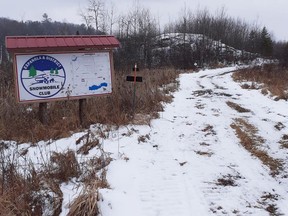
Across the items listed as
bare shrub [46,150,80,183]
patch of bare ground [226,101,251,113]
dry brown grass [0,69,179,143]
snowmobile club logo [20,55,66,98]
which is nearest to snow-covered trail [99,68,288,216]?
bare shrub [46,150,80,183]

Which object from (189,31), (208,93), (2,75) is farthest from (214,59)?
(2,75)

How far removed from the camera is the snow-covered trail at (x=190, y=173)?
388cm

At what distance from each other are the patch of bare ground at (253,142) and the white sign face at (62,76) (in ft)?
9.78

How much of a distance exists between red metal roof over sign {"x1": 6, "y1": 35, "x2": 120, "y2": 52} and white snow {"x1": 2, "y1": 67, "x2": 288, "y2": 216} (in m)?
1.74

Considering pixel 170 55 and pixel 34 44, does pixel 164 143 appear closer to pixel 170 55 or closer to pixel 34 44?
pixel 34 44

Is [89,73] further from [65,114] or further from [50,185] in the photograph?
[50,185]

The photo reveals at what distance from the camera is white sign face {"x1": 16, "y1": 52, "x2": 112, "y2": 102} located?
20.4 ft

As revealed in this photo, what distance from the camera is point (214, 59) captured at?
159 feet

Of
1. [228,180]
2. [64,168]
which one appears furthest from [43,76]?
[228,180]

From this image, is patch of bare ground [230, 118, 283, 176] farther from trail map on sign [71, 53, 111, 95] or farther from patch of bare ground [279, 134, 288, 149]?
trail map on sign [71, 53, 111, 95]

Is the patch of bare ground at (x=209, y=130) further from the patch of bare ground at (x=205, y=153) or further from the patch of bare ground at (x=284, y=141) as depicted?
the patch of bare ground at (x=284, y=141)

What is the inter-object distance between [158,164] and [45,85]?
280 centimetres

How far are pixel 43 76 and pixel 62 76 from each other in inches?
14.5

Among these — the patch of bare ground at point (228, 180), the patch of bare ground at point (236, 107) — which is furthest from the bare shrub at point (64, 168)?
the patch of bare ground at point (236, 107)
